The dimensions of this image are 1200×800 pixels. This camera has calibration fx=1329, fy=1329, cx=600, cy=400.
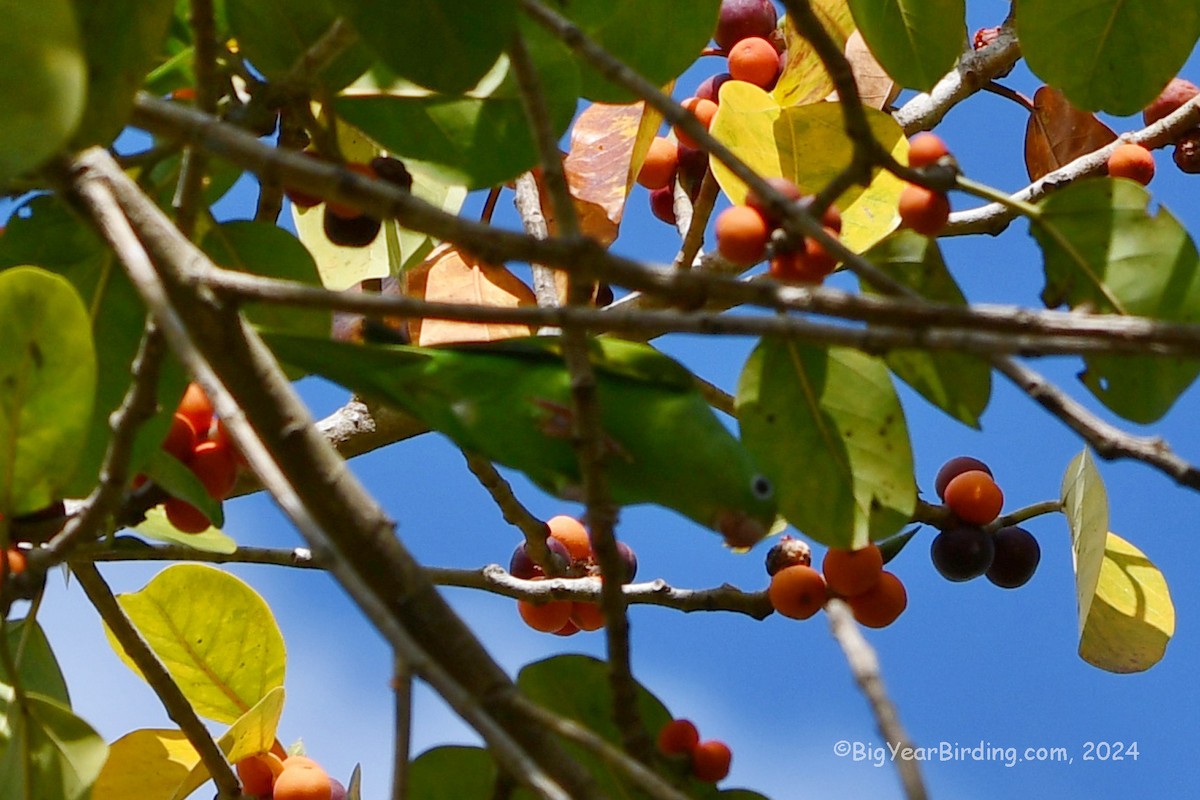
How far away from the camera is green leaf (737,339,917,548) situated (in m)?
0.86

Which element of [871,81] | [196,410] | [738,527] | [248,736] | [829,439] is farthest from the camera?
[871,81]

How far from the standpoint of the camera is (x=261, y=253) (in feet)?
3.14

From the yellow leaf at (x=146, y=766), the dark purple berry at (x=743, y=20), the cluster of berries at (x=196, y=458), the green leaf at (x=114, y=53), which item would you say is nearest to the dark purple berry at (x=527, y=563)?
the yellow leaf at (x=146, y=766)

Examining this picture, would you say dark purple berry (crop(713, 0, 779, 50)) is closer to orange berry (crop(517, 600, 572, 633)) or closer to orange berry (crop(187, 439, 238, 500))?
orange berry (crop(517, 600, 572, 633))

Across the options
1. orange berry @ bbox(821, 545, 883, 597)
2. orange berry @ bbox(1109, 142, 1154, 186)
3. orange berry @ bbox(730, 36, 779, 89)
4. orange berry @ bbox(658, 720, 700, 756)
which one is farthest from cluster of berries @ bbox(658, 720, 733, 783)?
orange berry @ bbox(730, 36, 779, 89)

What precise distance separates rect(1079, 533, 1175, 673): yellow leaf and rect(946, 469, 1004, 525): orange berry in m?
0.18

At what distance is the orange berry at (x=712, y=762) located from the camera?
812 mm

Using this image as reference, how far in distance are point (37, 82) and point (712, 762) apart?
1.74ft

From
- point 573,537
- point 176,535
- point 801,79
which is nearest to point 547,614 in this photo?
point 573,537

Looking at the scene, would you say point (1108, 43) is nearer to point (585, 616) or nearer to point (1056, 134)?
point (1056, 134)

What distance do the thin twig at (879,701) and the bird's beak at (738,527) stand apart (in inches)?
2.2

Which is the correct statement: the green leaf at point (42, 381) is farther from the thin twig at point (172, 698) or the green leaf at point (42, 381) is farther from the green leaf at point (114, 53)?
the thin twig at point (172, 698)

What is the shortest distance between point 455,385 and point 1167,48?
0.72 meters

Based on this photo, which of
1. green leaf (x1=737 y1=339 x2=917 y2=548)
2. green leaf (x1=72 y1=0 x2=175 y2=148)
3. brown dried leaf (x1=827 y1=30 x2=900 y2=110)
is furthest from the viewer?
brown dried leaf (x1=827 y1=30 x2=900 y2=110)
